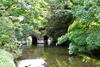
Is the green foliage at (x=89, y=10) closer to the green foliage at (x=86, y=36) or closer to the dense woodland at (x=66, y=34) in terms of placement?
the dense woodland at (x=66, y=34)

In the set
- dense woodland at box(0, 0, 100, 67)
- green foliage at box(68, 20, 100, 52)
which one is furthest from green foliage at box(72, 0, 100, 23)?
→ green foliage at box(68, 20, 100, 52)

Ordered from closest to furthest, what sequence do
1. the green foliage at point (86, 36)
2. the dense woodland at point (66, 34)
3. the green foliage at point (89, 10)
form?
the green foliage at point (89, 10)
the dense woodland at point (66, 34)
the green foliage at point (86, 36)

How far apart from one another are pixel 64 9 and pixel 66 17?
132 cm

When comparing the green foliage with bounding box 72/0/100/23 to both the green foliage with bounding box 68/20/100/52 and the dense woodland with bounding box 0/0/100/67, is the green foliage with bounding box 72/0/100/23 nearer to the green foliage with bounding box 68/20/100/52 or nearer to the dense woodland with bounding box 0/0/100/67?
the dense woodland with bounding box 0/0/100/67

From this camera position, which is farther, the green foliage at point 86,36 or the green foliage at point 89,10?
the green foliage at point 86,36

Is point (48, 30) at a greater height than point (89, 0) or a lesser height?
lesser

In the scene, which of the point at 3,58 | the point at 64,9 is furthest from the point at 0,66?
the point at 64,9

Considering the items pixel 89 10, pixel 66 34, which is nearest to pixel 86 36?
pixel 66 34

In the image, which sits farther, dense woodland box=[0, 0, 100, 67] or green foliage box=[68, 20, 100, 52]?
green foliage box=[68, 20, 100, 52]

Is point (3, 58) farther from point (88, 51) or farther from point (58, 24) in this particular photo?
point (58, 24)

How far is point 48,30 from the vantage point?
3797cm

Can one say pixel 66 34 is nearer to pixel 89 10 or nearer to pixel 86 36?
pixel 86 36

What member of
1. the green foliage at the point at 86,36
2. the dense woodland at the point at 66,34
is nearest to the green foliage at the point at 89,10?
the dense woodland at the point at 66,34

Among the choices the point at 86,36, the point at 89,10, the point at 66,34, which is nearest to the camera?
the point at 89,10
